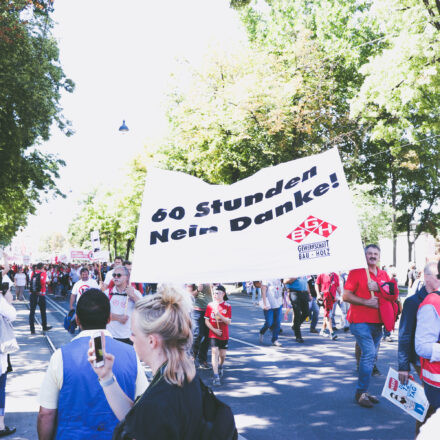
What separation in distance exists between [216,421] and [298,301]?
29.4 feet

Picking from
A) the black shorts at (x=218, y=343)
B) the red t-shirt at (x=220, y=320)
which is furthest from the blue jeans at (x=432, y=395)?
the black shorts at (x=218, y=343)

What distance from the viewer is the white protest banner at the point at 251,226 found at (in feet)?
11.0

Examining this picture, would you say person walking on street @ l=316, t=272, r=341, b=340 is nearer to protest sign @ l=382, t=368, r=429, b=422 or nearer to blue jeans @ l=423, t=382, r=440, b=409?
protest sign @ l=382, t=368, r=429, b=422

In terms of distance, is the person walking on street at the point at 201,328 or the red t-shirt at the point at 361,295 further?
the person walking on street at the point at 201,328

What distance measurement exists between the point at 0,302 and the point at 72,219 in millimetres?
74554

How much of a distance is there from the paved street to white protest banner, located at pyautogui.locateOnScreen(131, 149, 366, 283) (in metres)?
2.40

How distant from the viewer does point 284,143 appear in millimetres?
21766

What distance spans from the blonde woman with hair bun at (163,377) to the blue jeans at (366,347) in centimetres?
414

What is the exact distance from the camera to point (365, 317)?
5766 millimetres

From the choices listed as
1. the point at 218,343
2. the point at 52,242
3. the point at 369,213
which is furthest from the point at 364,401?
the point at 52,242

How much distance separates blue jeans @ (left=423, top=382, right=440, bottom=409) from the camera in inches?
141

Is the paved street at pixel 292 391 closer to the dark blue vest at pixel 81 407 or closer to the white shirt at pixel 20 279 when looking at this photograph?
the dark blue vest at pixel 81 407

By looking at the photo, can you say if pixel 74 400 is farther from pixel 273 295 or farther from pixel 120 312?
pixel 273 295

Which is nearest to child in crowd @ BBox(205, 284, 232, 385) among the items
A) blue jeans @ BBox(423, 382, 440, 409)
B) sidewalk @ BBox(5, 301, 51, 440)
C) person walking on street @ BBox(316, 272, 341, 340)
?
sidewalk @ BBox(5, 301, 51, 440)
